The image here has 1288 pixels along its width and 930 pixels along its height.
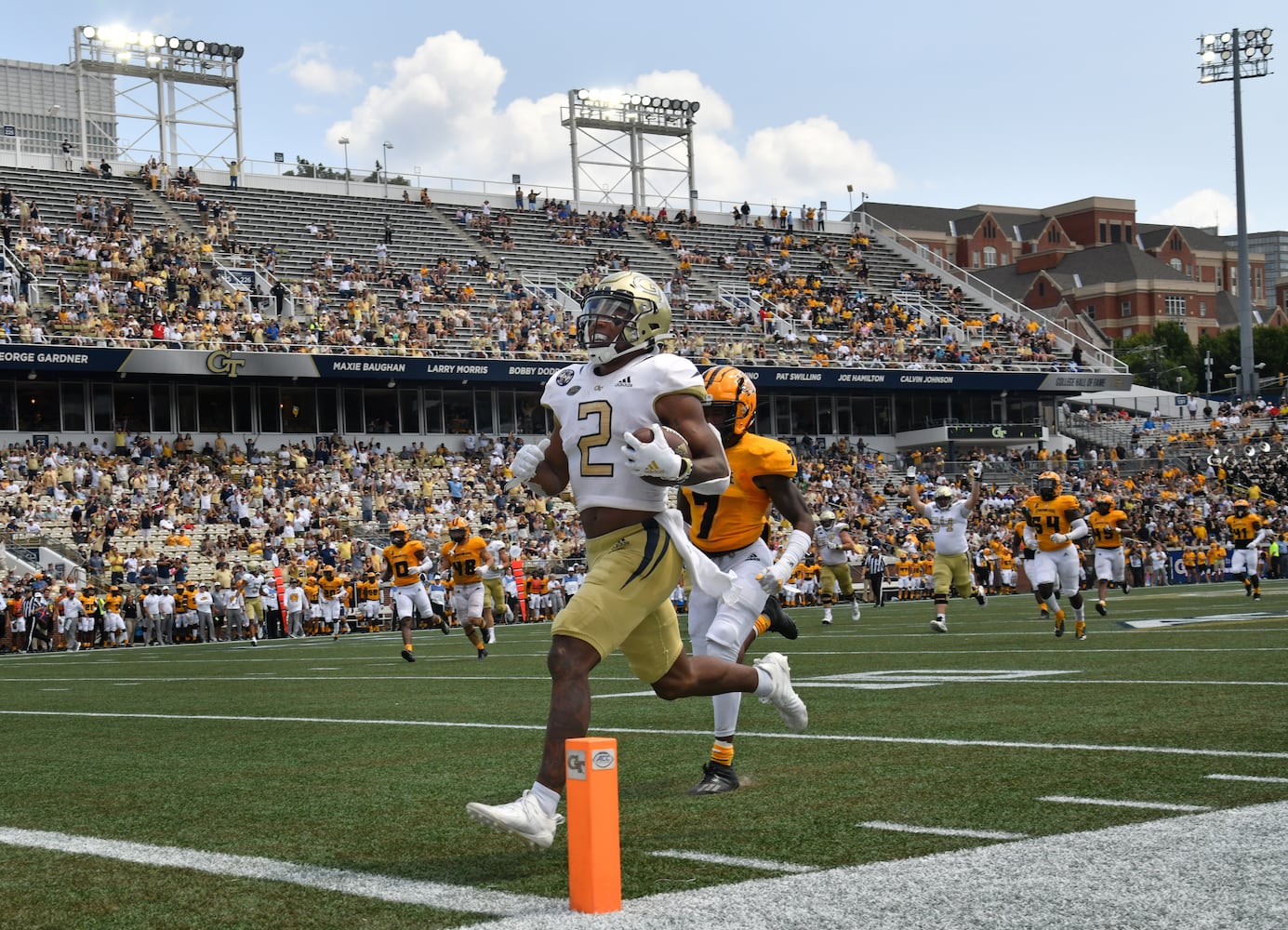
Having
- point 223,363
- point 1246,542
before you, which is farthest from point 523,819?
point 223,363

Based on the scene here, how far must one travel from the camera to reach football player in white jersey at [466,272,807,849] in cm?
514

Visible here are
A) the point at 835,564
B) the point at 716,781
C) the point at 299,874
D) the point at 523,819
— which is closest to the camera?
the point at 523,819

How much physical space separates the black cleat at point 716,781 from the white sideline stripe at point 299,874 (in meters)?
1.89

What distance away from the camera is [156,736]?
9789 millimetres

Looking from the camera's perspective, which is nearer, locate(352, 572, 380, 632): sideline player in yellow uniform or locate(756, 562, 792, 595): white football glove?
locate(756, 562, 792, 595): white football glove

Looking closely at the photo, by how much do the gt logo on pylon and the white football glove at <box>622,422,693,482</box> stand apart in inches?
1277

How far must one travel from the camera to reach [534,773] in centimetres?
705

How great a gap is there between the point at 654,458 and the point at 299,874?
1.75 metres

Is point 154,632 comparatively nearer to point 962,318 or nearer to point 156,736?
point 156,736

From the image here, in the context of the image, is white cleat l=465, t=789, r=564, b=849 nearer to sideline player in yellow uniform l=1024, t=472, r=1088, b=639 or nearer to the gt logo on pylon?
sideline player in yellow uniform l=1024, t=472, r=1088, b=639

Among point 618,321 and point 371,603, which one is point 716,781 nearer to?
point 618,321

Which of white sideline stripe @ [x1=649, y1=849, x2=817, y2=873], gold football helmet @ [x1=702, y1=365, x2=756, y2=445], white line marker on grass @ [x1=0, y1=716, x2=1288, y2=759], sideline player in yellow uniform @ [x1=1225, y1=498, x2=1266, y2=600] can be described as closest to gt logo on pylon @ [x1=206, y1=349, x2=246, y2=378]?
sideline player in yellow uniform @ [x1=1225, y1=498, x2=1266, y2=600]

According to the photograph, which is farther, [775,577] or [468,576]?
[468,576]

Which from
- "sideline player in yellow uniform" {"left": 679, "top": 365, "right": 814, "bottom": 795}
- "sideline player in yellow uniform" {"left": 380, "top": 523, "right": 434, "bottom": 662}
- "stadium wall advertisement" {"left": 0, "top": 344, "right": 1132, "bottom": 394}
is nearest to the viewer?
"sideline player in yellow uniform" {"left": 679, "top": 365, "right": 814, "bottom": 795}
